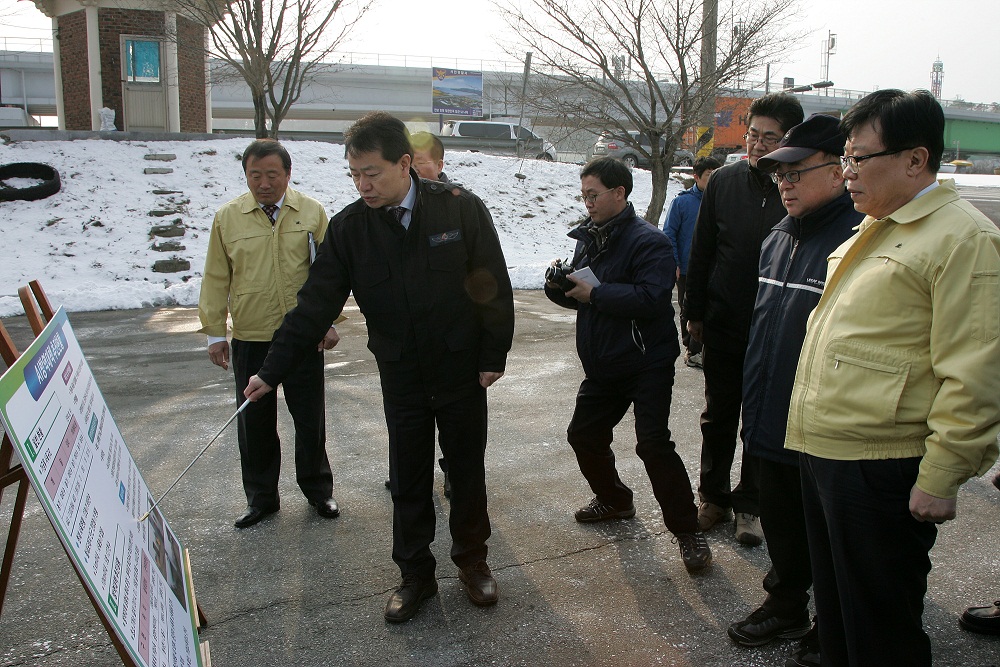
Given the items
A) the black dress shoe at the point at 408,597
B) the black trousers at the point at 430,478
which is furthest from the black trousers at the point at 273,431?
the black dress shoe at the point at 408,597

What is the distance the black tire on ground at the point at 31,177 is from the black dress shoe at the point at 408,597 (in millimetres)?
14053

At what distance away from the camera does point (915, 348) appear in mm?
2072

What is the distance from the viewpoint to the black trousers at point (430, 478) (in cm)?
339

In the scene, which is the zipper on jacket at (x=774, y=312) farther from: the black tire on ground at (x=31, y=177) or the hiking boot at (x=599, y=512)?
the black tire on ground at (x=31, y=177)

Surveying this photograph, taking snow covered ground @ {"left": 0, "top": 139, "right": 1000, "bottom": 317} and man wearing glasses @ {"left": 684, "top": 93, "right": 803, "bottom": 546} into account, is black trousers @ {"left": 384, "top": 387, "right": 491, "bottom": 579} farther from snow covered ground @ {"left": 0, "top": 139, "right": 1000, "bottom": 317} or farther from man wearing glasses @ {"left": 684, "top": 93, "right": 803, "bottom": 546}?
snow covered ground @ {"left": 0, "top": 139, "right": 1000, "bottom": 317}

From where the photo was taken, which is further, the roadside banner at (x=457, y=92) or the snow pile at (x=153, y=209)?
the roadside banner at (x=457, y=92)

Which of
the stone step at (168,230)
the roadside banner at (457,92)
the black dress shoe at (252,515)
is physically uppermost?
the roadside banner at (457,92)

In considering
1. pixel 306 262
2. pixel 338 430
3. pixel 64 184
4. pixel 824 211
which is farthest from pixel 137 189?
pixel 824 211

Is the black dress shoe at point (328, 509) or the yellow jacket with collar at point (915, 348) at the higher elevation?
the yellow jacket with collar at point (915, 348)

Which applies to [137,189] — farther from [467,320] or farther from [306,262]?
[467,320]

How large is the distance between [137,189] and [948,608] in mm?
15572

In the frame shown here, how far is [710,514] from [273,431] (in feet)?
7.72

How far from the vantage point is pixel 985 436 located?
1.97 metres

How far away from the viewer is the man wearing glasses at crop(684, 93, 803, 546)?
3.63 m
